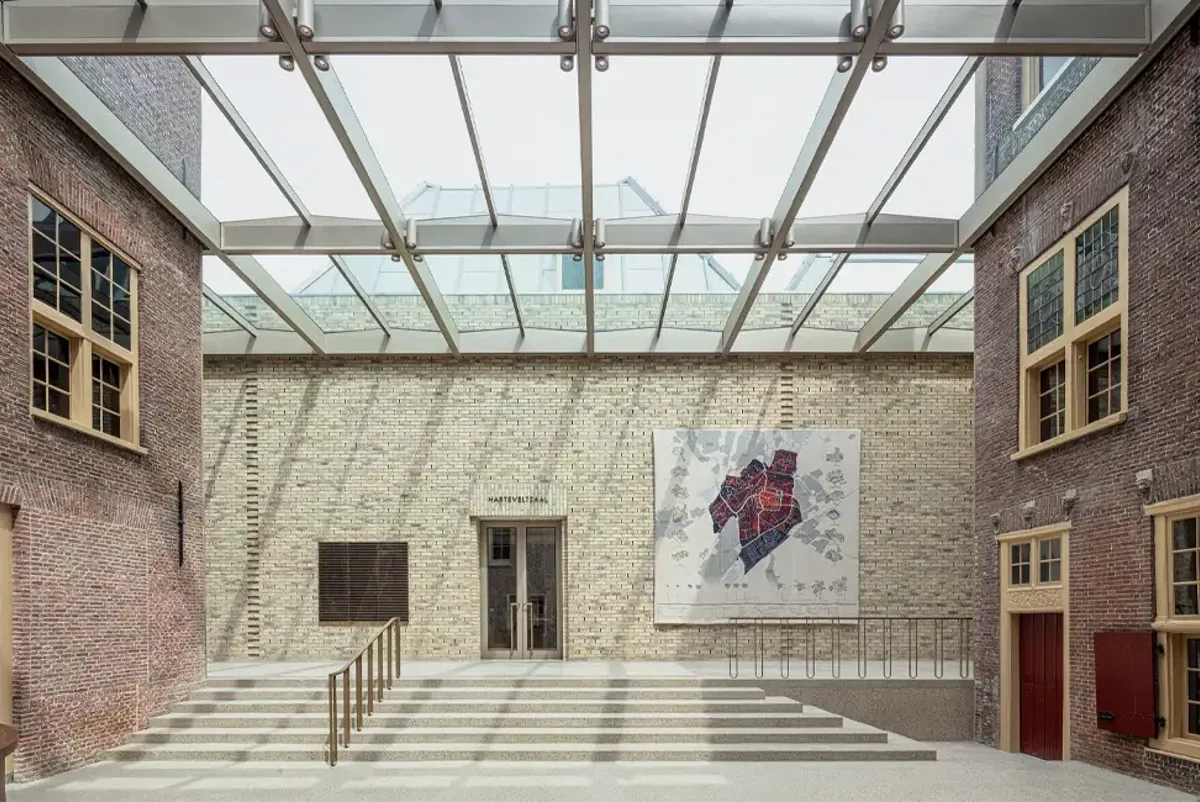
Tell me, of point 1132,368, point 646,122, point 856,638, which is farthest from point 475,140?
point 856,638

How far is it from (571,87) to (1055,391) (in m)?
5.54

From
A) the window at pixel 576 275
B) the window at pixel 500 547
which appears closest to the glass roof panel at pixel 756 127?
the window at pixel 576 275

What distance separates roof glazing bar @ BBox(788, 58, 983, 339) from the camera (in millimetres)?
9617

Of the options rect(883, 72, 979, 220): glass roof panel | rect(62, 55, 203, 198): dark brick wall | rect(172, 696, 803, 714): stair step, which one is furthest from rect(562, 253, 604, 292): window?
rect(172, 696, 803, 714): stair step

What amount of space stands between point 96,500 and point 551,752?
4.71 metres

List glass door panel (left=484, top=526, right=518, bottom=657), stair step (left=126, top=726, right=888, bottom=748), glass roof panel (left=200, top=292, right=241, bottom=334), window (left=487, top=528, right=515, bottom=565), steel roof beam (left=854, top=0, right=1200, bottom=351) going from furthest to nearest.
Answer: window (left=487, top=528, right=515, bottom=565) < glass door panel (left=484, top=526, right=518, bottom=657) < glass roof panel (left=200, top=292, right=241, bottom=334) < stair step (left=126, top=726, right=888, bottom=748) < steel roof beam (left=854, top=0, right=1200, bottom=351)

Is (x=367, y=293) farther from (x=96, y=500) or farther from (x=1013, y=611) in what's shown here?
(x=1013, y=611)

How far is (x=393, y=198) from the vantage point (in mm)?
11930

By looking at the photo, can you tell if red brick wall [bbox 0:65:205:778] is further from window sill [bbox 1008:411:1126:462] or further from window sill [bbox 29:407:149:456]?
window sill [bbox 1008:411:1126:462]

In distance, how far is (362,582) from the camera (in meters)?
17.1

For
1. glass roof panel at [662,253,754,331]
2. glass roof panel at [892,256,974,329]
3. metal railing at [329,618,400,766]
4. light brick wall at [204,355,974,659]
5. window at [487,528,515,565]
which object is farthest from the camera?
window at [487,528,515,565]

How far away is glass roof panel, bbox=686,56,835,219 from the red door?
4938 millimetres

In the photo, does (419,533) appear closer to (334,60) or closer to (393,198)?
(393,198)

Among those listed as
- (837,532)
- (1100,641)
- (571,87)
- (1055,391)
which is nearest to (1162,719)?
(1100,641)
